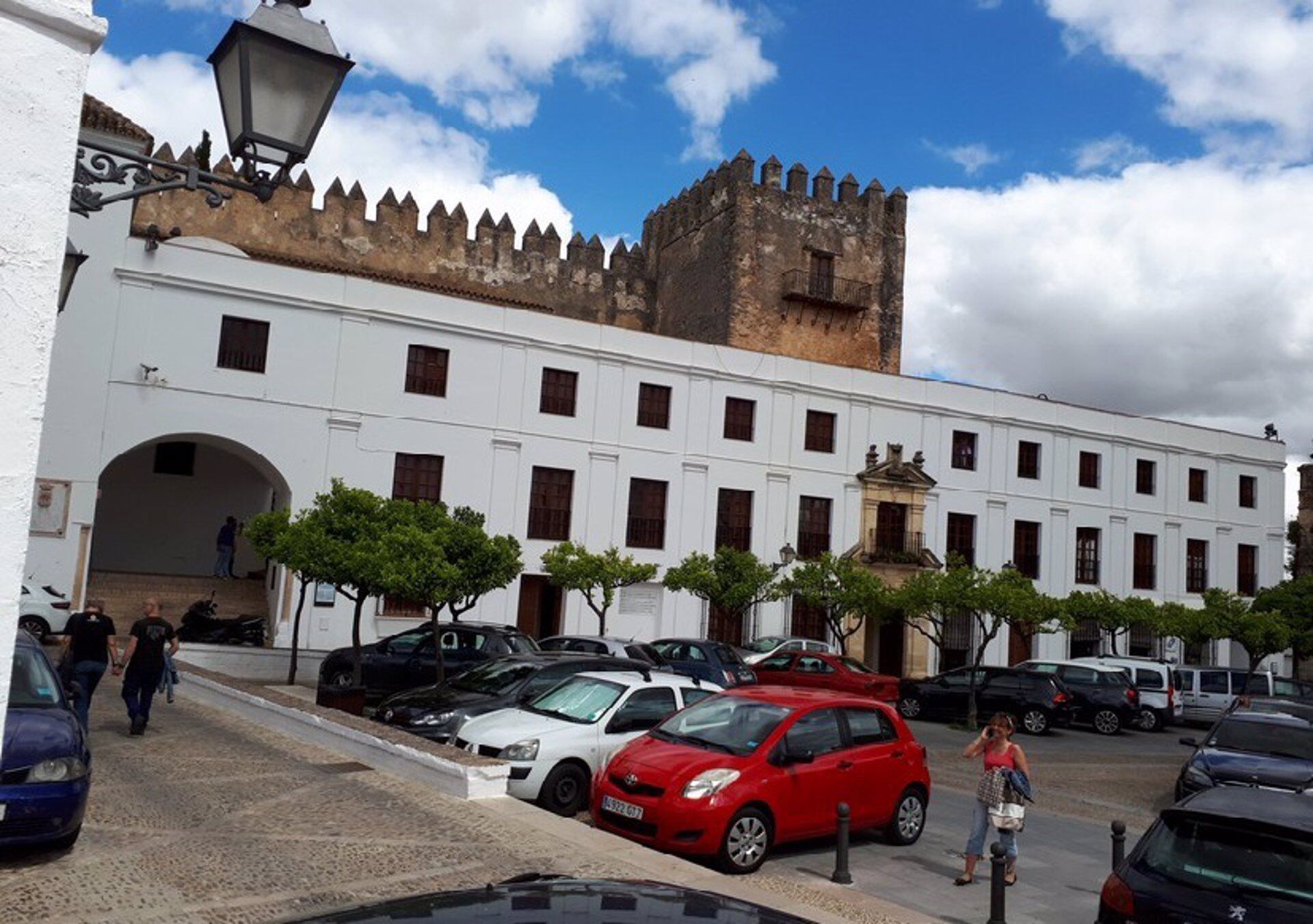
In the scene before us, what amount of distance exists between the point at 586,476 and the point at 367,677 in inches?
455

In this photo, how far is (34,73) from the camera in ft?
10.5

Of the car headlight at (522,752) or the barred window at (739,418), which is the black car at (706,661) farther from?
the barred window at (739,418)

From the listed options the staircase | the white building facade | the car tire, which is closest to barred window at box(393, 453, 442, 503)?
the white building facade

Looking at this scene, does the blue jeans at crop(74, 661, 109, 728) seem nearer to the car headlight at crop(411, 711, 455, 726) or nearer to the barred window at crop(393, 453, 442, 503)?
the car headlight at crop(411, 711, 455, 726)

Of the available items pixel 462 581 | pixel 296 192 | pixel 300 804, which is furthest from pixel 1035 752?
pixel 296 192

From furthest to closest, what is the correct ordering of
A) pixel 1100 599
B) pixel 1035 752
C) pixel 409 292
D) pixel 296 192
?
pixel 296 192 → pixel 1100 599 → pixel 409 292 → pixel 1035 752

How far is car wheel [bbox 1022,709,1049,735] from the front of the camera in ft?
78.9

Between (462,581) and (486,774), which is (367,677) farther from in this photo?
(486,774)

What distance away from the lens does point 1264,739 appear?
46.0 feet

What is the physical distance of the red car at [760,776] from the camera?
9156mm

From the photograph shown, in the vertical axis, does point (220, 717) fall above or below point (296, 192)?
below

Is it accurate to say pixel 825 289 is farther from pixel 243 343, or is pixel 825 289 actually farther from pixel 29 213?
pixel 29 213

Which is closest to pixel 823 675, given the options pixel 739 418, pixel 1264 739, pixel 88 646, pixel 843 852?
pixel 739 418

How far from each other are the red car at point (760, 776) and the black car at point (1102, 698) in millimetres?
15889
